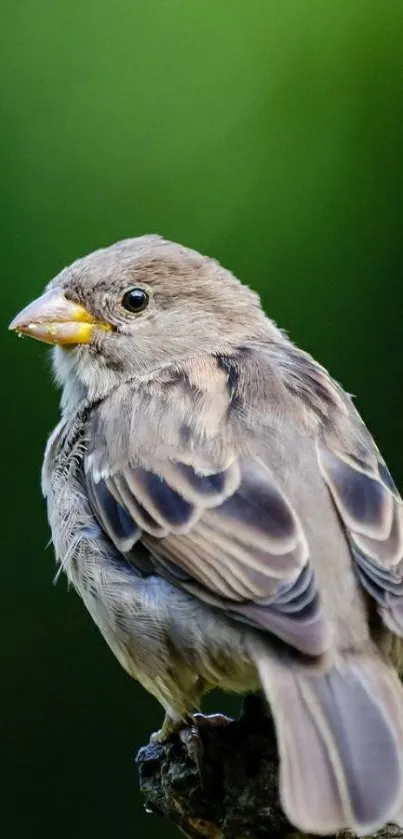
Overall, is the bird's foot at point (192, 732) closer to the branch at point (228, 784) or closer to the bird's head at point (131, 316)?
the branch at point (228, 784)

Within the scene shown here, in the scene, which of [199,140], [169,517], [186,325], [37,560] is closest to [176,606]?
[169,517]

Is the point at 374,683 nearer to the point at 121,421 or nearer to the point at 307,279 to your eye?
the point at 121,421

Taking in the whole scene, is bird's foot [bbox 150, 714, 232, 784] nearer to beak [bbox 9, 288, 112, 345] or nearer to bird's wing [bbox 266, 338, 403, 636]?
bird's wing [bbox 266, 338, 403, 636]

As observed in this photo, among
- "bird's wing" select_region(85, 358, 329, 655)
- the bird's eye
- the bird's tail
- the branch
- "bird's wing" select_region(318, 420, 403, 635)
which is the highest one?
the bird's eye

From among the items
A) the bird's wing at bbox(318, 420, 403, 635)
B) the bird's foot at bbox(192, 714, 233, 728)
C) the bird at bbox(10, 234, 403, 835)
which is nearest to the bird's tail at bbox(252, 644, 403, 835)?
the bird at bbox(10, 234, 403, 835)

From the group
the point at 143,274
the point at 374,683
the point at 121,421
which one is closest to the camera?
the point at 374,683

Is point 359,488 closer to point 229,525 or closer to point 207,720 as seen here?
point 229,525

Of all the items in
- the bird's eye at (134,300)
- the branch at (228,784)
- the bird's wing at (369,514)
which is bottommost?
the branch at (228,784)

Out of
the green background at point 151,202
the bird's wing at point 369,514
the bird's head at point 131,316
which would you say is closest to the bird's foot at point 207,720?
the bird's wing at point 369,514
